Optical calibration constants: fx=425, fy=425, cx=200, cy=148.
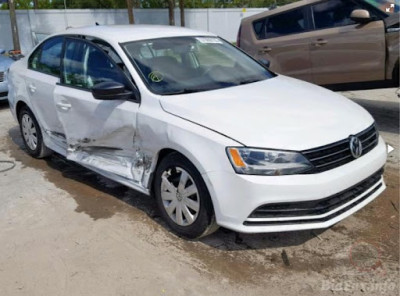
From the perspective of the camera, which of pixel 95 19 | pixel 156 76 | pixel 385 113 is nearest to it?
pixel 156 76

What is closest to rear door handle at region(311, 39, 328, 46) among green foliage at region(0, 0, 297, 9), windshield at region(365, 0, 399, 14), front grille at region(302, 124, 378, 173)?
windshield at region(365, 0, 399, 14)

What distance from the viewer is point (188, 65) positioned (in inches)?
154

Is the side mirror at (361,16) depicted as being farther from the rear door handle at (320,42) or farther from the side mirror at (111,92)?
the side mirror at (111,92)

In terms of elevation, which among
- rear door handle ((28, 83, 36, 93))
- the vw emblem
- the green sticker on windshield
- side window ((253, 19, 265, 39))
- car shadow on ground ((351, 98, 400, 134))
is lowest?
car shadow on ground ((351, 98, 400, 134))

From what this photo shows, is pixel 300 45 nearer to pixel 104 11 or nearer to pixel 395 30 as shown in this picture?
pixel 395 30

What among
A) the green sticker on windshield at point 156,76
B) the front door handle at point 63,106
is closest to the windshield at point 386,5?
the green sticker on windshield at point 156,76

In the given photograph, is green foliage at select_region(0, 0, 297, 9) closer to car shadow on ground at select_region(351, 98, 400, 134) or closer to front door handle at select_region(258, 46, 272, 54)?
car shadow on ground at select_region(351, 98, 400, 134)

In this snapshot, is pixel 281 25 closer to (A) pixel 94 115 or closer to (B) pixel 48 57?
(B) pixel 48 57

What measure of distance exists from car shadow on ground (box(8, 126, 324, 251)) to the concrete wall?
1938 cm

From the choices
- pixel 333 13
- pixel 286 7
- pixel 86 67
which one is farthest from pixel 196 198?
pixel 286 7

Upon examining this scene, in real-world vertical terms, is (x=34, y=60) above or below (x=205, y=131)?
above

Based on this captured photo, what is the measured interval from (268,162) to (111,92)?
1.47m

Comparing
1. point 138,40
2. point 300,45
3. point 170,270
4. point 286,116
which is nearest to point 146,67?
point 138,40

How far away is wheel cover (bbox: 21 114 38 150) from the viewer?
5.23m
